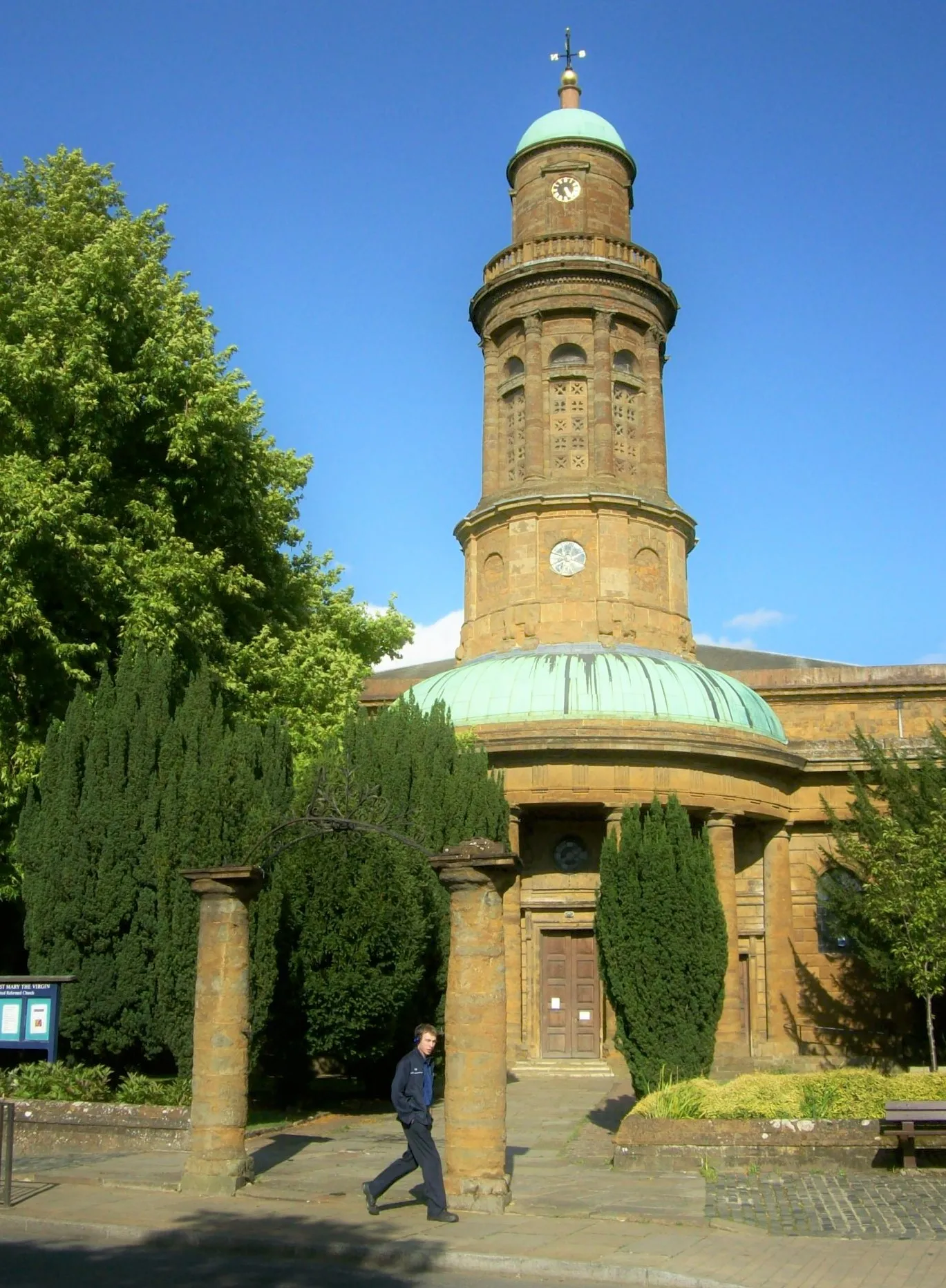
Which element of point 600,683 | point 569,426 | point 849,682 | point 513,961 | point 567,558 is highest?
point 569,426

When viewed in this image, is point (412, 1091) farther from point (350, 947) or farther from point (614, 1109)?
point (614, 1109)

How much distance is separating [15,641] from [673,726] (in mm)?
12198

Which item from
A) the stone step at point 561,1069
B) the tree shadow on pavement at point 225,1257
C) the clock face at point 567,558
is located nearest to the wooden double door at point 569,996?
the stone step at point 561,1069

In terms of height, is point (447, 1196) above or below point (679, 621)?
below

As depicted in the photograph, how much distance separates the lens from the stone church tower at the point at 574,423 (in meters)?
29.3

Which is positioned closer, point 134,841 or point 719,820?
point 134,841

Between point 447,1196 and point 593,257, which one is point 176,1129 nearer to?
point 447,1196

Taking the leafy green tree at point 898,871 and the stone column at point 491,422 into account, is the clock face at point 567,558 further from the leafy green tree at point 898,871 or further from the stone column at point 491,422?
the leafy green tree at point 898,871

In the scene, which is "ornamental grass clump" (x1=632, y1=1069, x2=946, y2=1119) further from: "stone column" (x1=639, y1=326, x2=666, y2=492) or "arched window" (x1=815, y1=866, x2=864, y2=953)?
"stone column" (x1=639, y1=326, x2=666, y2=492)

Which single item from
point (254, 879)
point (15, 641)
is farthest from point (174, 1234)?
point (15, 641)

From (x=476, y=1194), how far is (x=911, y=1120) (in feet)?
16.3

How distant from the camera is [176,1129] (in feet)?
47.5

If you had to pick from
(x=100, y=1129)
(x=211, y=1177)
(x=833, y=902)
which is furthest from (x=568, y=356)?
(x=211, y=1177)

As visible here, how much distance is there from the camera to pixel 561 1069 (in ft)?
82.3
